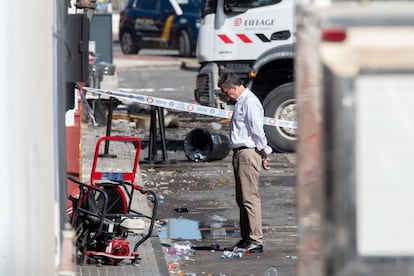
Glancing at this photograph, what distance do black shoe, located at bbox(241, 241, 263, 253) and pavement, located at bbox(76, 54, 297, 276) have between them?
87mm

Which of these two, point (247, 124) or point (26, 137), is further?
point (247, 124)

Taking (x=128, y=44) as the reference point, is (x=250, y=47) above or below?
below

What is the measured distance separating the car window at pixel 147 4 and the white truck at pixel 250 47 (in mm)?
16142

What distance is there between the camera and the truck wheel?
51.9 feet

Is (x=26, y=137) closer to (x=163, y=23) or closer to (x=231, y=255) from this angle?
(x=231, y=255)

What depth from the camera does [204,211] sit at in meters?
12.1

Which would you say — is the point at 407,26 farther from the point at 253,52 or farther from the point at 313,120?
the point at 253,52

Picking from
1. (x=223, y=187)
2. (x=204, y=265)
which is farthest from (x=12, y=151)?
(x=223, y=187)

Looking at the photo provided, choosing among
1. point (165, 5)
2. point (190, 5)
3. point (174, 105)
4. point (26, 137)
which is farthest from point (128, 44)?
point (26, 137)

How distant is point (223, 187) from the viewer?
13.6m

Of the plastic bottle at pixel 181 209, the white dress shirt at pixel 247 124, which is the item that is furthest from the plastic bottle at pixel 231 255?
the plastic bottle at pixel 181 209

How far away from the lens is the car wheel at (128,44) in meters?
33.9

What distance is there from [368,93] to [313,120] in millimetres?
447

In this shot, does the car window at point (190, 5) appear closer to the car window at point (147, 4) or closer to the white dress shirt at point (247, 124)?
the car window at point (147, 4)
